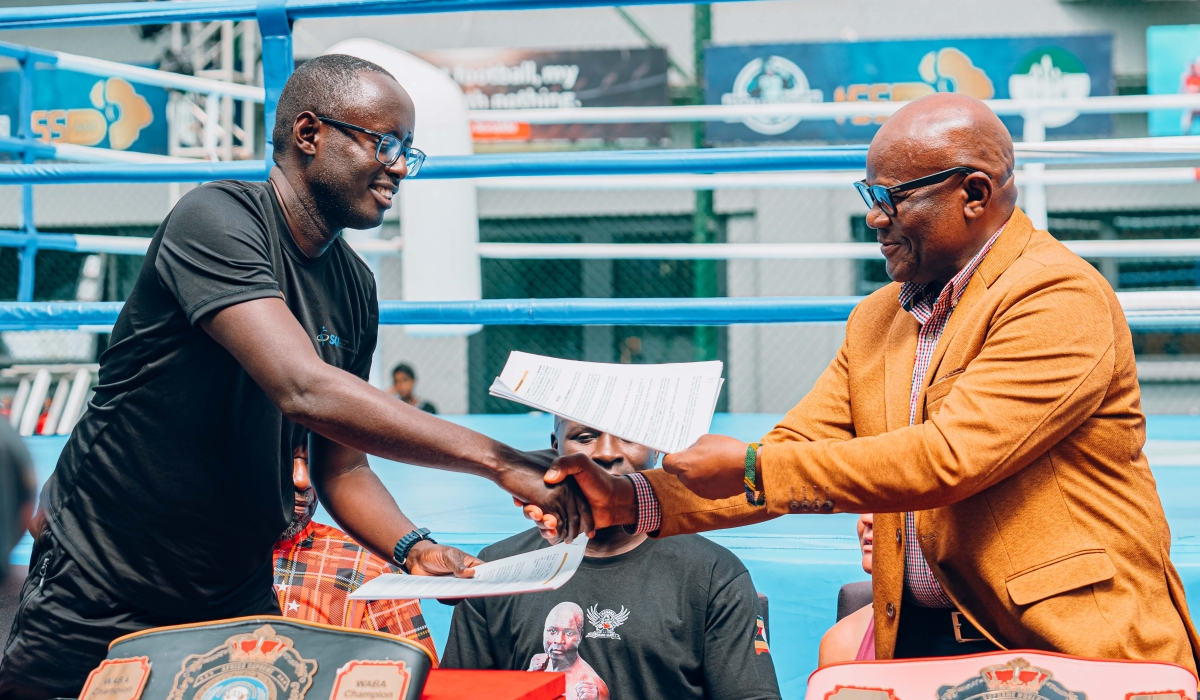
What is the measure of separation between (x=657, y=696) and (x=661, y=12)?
28.2 ft

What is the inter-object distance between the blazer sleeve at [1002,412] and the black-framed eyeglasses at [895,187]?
0.18 m

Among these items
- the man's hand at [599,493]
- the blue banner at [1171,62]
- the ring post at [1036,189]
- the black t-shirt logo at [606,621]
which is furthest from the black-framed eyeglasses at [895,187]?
the blue banner at [1171,62]

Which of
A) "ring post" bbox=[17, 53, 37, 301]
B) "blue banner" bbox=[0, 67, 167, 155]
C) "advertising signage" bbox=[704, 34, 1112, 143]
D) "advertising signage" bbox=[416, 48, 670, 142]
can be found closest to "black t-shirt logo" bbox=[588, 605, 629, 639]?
"ring post" bbox=[17, 53, 37, 301]

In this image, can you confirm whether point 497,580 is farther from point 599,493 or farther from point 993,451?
point 993,451

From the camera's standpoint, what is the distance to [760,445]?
1.44 m

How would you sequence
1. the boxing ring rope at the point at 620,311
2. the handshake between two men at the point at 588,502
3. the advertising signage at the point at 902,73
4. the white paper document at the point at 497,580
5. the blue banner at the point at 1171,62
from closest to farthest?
1. the white paper document at the point at 497,580
2. the handshake between two men at the point at 588,502
3. the boxing ring rope at the point at 620,311
4. the blue banner at the point at 1171,62
5. the advertising signage at the point at 902,73

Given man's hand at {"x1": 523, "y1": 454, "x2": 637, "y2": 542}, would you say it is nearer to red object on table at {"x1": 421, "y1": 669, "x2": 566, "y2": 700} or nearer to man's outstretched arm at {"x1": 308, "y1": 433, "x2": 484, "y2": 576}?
man's outstretched arm at {"x1": 308, "y1": 433, "x2": 484, "y2": 576}

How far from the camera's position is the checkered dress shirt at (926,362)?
147 cm

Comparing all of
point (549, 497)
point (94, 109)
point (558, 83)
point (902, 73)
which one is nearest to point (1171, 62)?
point (902, 73)

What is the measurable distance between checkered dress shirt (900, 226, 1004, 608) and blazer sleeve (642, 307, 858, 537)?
5.6 inches

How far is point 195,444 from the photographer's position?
140cm

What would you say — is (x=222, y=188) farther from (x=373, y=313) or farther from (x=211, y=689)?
(x=211, y=689)

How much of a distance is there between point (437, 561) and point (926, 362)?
2.52 ft

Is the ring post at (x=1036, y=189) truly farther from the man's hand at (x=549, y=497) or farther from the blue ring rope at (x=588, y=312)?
the man's hand at (x=549, y=497)
